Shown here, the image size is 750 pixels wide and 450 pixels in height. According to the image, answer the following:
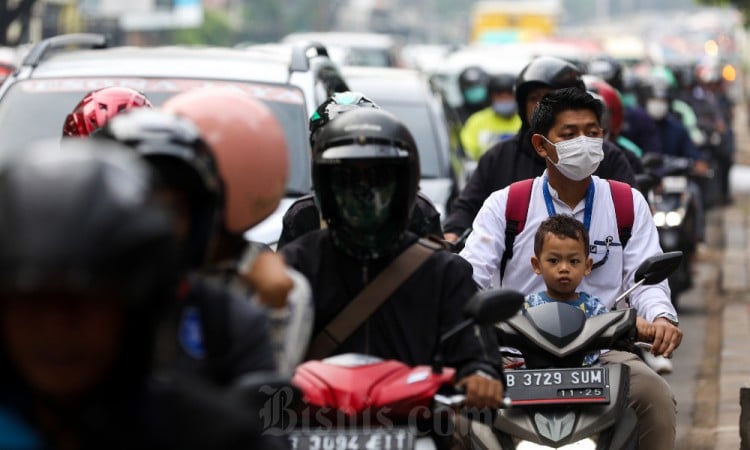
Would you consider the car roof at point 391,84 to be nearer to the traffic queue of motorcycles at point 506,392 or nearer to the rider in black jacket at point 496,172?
the rider in black jacket at point 496,172

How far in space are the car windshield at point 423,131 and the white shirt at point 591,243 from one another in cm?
409

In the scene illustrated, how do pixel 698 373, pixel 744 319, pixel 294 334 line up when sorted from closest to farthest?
pixel 294 334, pixel 698 373, pixel 744 319

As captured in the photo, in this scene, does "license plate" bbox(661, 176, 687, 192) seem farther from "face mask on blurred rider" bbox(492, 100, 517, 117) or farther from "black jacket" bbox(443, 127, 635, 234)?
"black jacket" bbox(443, 127, 635, 234)

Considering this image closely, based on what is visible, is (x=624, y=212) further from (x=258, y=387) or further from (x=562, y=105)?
(x=258, y=387)

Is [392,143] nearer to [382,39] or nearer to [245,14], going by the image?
[382,39]

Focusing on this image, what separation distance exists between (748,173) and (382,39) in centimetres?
657

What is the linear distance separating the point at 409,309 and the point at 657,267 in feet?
4.09

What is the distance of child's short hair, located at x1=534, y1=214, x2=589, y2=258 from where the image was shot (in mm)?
5789

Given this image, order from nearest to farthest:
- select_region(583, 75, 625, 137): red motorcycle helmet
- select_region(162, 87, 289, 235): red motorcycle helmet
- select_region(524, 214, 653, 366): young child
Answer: select_region(162, 87, 289, 235): red motorcycle helmet < select_region(524, 214, 653, 366): young child < select_region(583, 75, 625, 137): red motorcycle helmet

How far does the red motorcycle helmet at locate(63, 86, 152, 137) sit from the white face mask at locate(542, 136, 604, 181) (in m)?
1.47

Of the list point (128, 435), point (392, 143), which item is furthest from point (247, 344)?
point (392, 143)

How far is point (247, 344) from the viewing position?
10.9ft

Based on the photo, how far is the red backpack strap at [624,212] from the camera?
20.3 feet

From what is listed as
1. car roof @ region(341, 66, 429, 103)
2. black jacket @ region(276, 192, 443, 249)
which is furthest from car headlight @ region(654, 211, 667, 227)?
black jacket @ region(276, 192, 443, 249)
